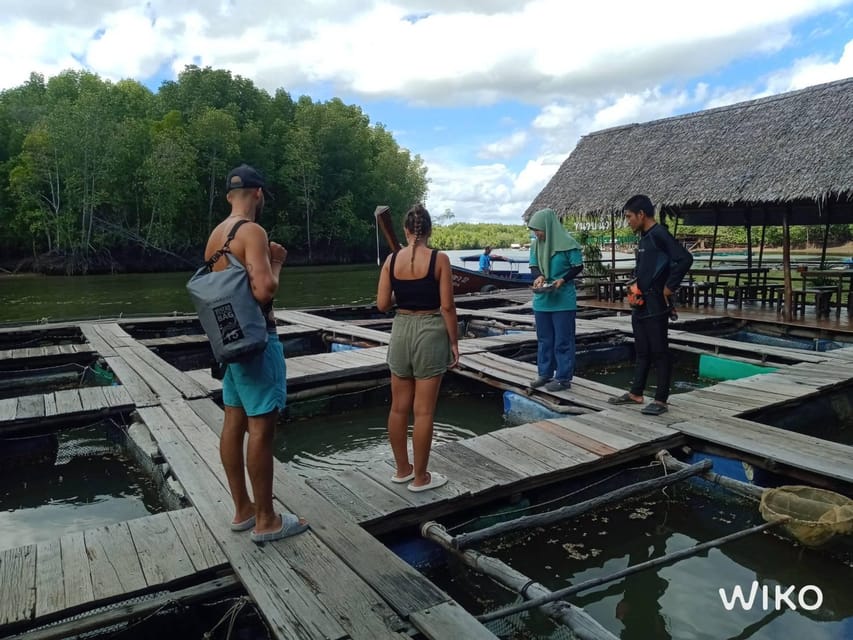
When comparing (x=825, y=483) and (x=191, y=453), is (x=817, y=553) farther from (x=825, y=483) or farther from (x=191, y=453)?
(x=191, y=453)

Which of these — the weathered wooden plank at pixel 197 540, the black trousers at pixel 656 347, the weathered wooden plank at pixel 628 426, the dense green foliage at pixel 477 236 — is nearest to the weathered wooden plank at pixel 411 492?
the weathered wooden plank at pixel 197 540

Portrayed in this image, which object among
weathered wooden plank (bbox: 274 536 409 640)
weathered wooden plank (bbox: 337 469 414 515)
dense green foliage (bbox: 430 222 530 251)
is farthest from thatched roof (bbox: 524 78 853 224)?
dense green foliage (bbox: 430 222 530 251)

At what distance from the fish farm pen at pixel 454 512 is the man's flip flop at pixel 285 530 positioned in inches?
1.8

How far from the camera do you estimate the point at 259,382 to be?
2672 mm

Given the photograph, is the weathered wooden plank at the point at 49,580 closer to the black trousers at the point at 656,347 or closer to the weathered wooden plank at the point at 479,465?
the weathered wooden plank at the point at 479,465

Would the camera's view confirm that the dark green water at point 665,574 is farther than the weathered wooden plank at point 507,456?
No

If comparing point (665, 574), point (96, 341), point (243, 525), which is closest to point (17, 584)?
point (243, 525)

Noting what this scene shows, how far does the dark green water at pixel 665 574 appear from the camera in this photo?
9.85ft

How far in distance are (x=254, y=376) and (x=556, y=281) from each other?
11.0 feet

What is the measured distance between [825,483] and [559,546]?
1.73 metres

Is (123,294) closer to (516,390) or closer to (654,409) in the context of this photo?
(516,390)

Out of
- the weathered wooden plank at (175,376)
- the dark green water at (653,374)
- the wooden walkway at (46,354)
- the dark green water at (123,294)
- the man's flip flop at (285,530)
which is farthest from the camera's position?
the dark green water at (123,294)

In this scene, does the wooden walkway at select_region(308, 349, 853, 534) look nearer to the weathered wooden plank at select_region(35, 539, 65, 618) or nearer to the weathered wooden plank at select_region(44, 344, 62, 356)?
the weathered wooden plank at select_region(35, 539, 65, 618)

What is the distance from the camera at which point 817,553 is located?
3545 mm
